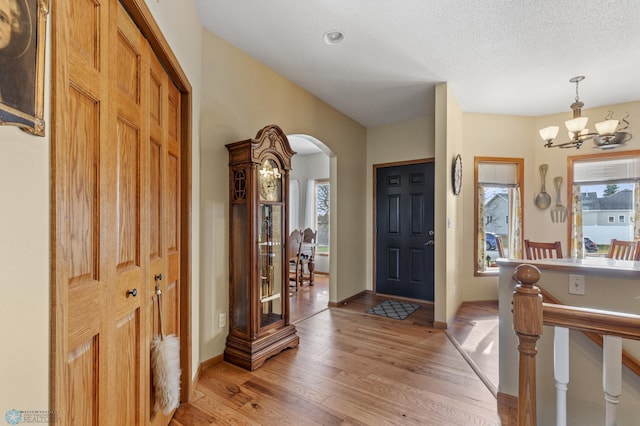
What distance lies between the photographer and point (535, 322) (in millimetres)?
982

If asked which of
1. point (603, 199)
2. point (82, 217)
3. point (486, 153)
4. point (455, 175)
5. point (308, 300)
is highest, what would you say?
point (486, 153)

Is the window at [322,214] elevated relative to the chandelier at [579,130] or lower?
lower

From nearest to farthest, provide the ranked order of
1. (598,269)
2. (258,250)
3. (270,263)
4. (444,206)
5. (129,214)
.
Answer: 1. (129,214)
2. (598,269)
3. (258,250)
4. (270,263)
5. (444,206)

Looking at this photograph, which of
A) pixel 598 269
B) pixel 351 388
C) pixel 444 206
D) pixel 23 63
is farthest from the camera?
pixel 444 206

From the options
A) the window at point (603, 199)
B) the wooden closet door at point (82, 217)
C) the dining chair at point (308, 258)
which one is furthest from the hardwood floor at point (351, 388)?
the window at point (603, 199)

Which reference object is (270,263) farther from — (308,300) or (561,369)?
(561,369)

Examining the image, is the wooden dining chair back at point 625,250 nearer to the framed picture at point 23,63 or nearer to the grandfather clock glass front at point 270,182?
the grandfather clock glass front at point 270,182

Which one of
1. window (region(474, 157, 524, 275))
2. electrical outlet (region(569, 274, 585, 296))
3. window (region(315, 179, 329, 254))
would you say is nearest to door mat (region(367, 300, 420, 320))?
window (region(474, 157, 524, 275))

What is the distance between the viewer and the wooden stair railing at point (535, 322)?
91 centimetres

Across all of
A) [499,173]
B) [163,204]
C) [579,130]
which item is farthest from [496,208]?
[163,204]

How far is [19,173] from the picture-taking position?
2.12ft

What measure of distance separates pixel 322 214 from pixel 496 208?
3.57m

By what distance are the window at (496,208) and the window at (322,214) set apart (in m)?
3.26

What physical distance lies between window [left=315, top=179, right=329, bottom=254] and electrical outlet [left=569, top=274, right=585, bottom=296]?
5173mm
